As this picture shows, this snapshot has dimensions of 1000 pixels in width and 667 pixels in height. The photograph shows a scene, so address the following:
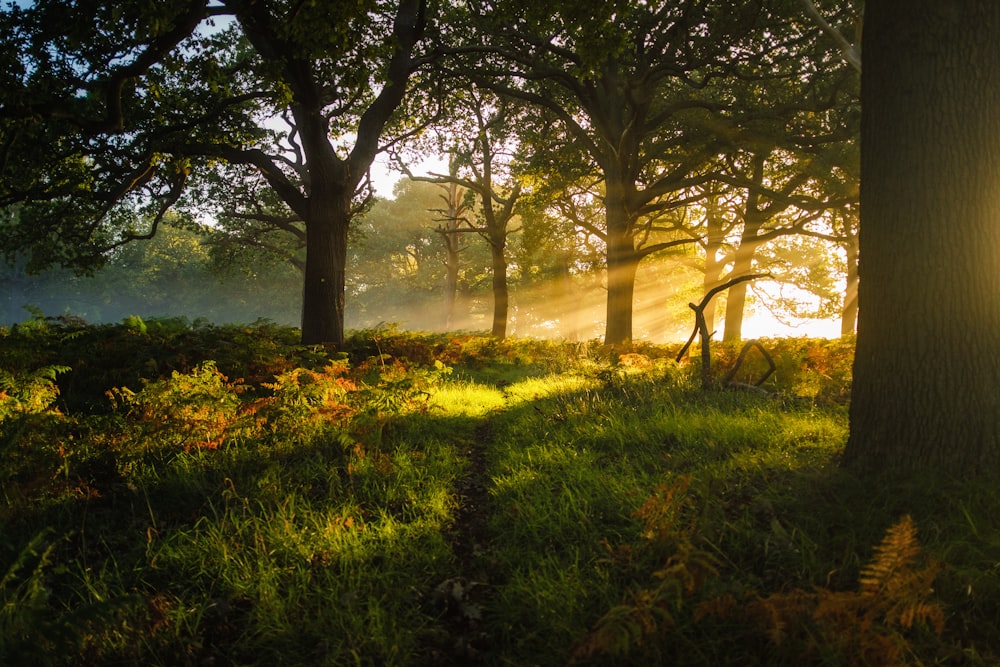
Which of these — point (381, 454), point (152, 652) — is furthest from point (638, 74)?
point (152, 652)

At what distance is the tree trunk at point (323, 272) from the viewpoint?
9.40 meters

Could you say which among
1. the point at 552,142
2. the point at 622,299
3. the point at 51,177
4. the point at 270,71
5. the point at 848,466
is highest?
the point at 552,142

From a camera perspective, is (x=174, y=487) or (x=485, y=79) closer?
(x=174, y=487)

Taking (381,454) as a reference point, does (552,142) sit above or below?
above

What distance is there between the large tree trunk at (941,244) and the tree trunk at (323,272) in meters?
8.50

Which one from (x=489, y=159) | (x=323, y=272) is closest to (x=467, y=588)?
(x=323, y=272)

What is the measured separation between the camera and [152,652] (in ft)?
6.84

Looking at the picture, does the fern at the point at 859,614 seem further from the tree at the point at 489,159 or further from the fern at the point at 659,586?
the tree at the point at 489,159

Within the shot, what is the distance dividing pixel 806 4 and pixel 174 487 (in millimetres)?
8755

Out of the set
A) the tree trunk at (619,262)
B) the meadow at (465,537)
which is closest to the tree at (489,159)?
the tree trunk at (619,262)

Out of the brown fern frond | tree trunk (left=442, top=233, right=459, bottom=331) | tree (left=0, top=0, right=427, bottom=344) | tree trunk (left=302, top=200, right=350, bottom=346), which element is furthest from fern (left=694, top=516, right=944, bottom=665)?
tree trunk (left=442, top=233, right=459, bottom=331)

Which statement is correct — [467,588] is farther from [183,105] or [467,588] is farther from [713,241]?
[713,241]

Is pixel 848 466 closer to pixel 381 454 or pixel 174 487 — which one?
pixel 381 454

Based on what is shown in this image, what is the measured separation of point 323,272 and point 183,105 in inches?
151
